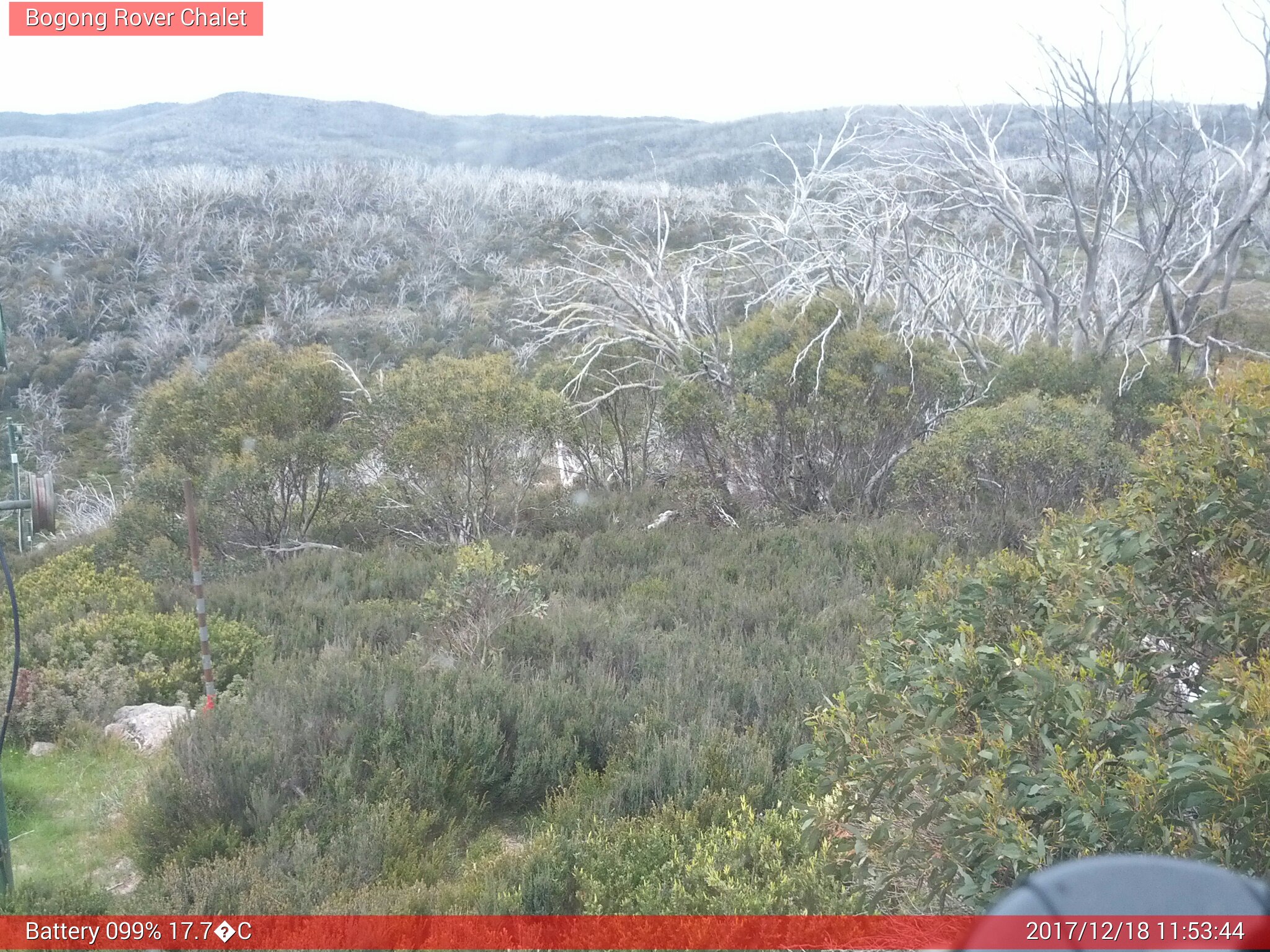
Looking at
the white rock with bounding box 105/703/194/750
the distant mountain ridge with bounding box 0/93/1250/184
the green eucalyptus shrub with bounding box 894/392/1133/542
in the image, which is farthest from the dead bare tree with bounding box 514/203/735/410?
the distant mountain ridge with bounding box 0/93/1250/184

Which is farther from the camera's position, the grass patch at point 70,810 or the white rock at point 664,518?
the white rock at point 664,518

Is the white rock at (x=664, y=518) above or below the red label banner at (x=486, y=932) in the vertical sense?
below

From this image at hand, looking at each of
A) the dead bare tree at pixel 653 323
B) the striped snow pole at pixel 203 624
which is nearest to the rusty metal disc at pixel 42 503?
the striped snow pole at pixel 203 624

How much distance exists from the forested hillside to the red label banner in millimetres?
83

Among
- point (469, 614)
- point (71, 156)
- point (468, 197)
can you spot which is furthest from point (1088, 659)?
point (71, 156)

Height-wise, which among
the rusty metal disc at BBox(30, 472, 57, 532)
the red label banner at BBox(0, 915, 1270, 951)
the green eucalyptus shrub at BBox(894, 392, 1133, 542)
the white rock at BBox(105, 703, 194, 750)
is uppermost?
the rusty metal disc at BBox(30, 472, 57, 532)

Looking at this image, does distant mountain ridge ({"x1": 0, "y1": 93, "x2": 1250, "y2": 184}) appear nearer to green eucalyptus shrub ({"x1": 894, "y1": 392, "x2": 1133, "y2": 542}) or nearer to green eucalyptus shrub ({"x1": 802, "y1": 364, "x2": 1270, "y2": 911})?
green eucalyptus shrub ({"x1": 894, "y1": 392, "x2": 1133, "y2": 542})

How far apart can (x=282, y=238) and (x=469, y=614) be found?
111ft

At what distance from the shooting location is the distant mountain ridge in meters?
44.2

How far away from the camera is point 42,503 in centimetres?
332

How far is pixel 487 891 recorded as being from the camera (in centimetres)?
325

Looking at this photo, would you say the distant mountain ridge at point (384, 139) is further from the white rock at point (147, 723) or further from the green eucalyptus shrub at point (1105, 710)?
the green eucalyptus shrub at point (1105, 710)

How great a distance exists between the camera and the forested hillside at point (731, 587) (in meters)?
2.52

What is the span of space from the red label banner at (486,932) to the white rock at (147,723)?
6.65ft
